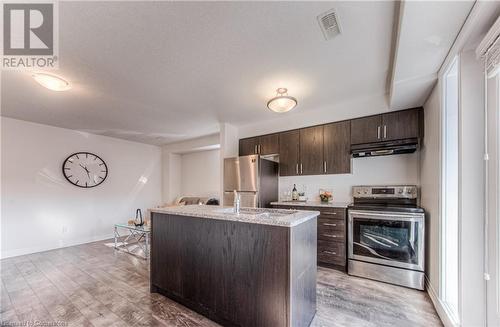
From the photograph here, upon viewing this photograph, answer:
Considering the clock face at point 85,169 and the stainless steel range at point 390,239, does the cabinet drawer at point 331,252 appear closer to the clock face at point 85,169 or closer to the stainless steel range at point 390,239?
the stainless steel range at point 390,239

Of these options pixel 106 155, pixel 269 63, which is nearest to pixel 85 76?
pixel 269 63

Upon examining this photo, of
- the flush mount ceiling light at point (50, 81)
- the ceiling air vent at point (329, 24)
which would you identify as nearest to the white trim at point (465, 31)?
the ceiling air vent at point (329, 24)

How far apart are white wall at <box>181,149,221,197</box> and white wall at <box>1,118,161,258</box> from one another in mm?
1366

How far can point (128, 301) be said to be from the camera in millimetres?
2303

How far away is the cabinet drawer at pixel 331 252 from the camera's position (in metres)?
3.03

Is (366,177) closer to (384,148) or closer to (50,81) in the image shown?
(384,148)

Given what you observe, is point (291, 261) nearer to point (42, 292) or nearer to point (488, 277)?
point (488, 277)

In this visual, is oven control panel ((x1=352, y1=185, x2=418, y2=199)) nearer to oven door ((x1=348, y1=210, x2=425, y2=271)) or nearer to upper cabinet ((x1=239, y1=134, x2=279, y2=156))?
oven door ((x1=348, y1=210, x2=425, y2=271))

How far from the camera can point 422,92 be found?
2.46 meters

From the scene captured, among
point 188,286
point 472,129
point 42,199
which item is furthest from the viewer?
point 42,199

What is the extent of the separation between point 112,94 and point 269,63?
2188 millimetres

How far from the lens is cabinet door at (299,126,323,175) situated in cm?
353

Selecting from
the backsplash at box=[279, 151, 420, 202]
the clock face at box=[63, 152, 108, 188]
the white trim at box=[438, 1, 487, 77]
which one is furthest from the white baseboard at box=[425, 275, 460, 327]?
the clock face at box=[63, 152, 108, 188]

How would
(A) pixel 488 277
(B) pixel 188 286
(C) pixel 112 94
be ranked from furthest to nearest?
(C) pixel 112 94 → (B) pixel 188 286 → (A) pixel 488 277
